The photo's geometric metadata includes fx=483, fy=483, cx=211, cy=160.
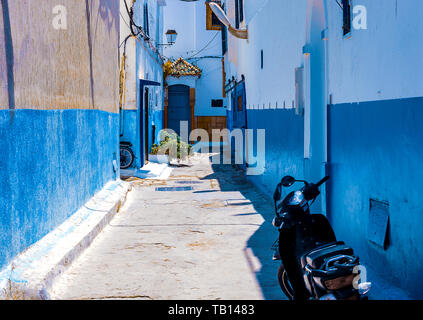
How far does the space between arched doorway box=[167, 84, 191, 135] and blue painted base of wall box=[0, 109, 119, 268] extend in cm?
1711

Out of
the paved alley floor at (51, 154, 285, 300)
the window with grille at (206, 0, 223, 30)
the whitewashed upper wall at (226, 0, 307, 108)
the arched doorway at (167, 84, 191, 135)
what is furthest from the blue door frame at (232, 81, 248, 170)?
the window with grille at (206, 0, 223, 30)

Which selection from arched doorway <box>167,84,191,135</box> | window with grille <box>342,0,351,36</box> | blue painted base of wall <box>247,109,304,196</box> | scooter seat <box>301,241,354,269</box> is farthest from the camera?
arched doorway <box>167,84,191,135</box>

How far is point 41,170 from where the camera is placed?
514cm

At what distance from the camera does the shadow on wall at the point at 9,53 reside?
4184 mm

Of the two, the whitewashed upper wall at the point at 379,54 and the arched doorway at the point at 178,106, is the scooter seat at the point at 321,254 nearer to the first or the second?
the whitewashed upper wall at the point at 379,54

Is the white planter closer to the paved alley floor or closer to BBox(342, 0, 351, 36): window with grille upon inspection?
the paved alley floor

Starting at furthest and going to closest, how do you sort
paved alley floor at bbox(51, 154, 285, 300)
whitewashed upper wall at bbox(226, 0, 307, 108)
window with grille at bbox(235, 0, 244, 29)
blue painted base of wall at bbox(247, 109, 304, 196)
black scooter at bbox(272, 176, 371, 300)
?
window with grille at bbox(235, 0, 244, 29) → whitewashed upper wall at bbox(226, 0, 307, 108) → blue painted base of wall at bbox(247, 109, 304, 196) → paved alley floor at bbox(51, 154, 285, 300) → black scooter at bbox(272, 176, 371, 300)

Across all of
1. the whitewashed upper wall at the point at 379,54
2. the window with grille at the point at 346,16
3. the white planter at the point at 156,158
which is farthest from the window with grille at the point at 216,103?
the window with grille at the point at 346,16

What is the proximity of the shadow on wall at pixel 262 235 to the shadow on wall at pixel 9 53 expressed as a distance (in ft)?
9.58

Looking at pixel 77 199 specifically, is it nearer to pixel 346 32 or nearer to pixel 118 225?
pixel 118 225

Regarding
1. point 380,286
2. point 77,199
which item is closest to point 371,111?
point 380,286

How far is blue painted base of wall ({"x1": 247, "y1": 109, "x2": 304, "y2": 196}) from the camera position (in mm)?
7586
